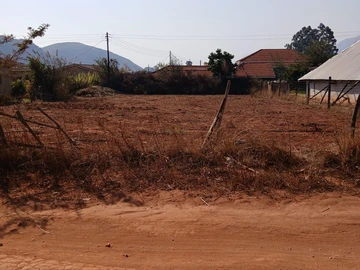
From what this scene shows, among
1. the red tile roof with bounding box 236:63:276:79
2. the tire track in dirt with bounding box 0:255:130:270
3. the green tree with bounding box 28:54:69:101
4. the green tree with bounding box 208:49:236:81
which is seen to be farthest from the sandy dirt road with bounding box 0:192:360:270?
the red tile roof with bounding box 236:63:276:79

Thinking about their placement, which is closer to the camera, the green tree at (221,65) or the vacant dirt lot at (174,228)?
the vacant dirt lot at (174,228)

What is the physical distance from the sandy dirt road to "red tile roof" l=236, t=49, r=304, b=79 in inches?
1951

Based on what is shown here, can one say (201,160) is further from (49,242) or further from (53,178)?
(49,242)

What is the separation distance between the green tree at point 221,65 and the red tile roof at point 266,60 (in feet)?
29.1

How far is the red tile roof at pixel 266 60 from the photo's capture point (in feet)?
177

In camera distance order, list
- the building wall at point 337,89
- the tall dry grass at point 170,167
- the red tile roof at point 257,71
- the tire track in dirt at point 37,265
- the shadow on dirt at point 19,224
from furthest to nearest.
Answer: the red tile roof at point 257,71
the building wall at point 337,89
the tall dry grass at point 170,167
the shadow on dirt at point 19,224
the tire track in dirt at point 37,265

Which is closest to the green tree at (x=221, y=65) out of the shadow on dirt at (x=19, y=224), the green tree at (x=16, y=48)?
the green tree at (x=16, y=48)

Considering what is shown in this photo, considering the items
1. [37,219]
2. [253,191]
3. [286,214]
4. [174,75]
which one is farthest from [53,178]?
[174,75]

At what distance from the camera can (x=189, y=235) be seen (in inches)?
175

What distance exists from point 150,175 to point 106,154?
3.59 ft

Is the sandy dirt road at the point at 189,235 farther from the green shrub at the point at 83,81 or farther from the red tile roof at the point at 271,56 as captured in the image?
the red tile roof at the point at 271,56

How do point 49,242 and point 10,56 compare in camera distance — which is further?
point 10,56

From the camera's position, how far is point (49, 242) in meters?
4.35

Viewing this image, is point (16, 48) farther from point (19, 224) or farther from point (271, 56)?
point (271, 56)
